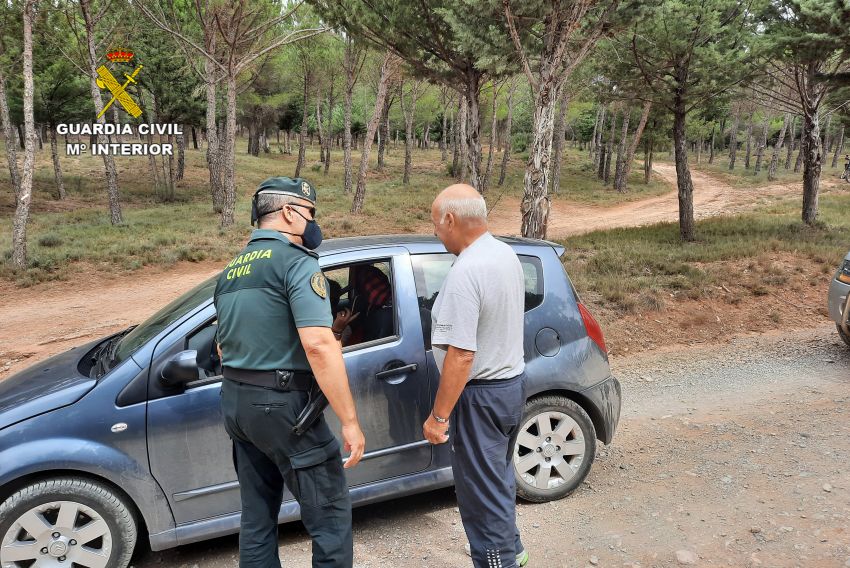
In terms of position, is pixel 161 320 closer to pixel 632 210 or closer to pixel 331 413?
pixel 331 413

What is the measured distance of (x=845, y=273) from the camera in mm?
5918

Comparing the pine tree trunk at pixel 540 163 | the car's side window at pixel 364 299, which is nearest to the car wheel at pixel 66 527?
the car's side window at pixel 364 299

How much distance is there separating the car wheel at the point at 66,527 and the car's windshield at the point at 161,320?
68 cm

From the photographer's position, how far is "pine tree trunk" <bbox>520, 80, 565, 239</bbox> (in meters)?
8.62

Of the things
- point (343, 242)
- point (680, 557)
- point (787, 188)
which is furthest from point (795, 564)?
point (787, 188)

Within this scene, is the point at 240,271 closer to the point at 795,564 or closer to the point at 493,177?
the point at 795,564

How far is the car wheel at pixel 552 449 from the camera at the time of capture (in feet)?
11.3

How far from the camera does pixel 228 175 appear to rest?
54.9 ft

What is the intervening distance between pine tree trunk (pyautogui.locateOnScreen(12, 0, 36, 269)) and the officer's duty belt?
11.3 meters

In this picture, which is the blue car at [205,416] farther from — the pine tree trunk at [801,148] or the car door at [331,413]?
the pine tree trunk at [801,148]

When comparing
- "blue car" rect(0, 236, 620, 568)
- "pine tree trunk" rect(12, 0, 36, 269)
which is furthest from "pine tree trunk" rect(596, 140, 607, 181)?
"blue car" rect(0, 236, 620, 568)

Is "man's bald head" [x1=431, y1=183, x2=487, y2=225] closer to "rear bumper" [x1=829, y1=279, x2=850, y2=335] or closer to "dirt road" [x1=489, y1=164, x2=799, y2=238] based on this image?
"rear bumper" [x1=829, y1=279, x2=850, y2=335]

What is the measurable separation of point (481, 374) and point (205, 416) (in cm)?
145

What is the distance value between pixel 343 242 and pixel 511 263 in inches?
55.6
